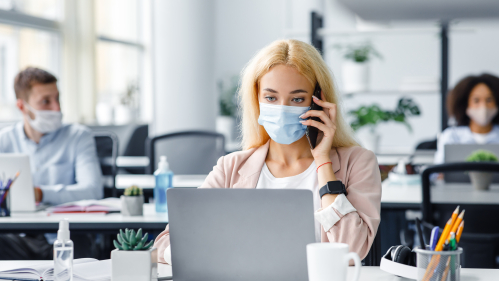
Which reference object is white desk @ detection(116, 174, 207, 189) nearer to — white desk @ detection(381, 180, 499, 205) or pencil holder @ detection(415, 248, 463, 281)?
white desk @ detection(381, 180, 499, 205)

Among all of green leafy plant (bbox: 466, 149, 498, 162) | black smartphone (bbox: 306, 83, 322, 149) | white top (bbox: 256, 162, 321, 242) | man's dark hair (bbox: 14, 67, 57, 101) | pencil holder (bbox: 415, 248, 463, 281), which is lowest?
pencil holder (bbox: 415, 248, 463, 281)

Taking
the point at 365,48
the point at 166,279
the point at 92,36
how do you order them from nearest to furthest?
1. the point at 166,279
2. the point at 365,48
3. the point at 92,36

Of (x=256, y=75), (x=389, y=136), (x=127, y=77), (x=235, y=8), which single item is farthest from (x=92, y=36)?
(x=256, y=75)

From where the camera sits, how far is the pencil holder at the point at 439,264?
98 centimetres

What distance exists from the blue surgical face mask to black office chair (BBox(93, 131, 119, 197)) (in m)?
1.38

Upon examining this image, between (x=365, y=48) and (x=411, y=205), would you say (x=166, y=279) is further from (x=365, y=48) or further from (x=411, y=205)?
(x=365, y=48)

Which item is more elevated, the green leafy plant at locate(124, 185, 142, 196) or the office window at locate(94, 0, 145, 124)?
the office window at locate(94, 0, 145, 124)

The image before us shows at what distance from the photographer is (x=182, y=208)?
99 centimetres

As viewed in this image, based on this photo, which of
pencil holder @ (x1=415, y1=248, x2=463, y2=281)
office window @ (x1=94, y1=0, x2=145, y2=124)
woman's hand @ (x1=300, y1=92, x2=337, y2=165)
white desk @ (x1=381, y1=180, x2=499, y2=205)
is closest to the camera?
pencil holder @ (x1=415, y1=248, x2=463, y2=281)

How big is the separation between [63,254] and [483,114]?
116 inches

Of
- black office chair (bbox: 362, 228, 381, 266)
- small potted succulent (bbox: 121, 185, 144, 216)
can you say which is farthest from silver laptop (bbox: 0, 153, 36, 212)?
black office chair (bbox: 362, 228, 381, 266)

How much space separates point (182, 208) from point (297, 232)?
22 centimetres

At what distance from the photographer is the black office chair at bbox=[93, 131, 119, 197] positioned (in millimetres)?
2684

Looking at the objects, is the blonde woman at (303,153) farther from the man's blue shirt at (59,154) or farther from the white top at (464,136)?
the white top at (464,136)
